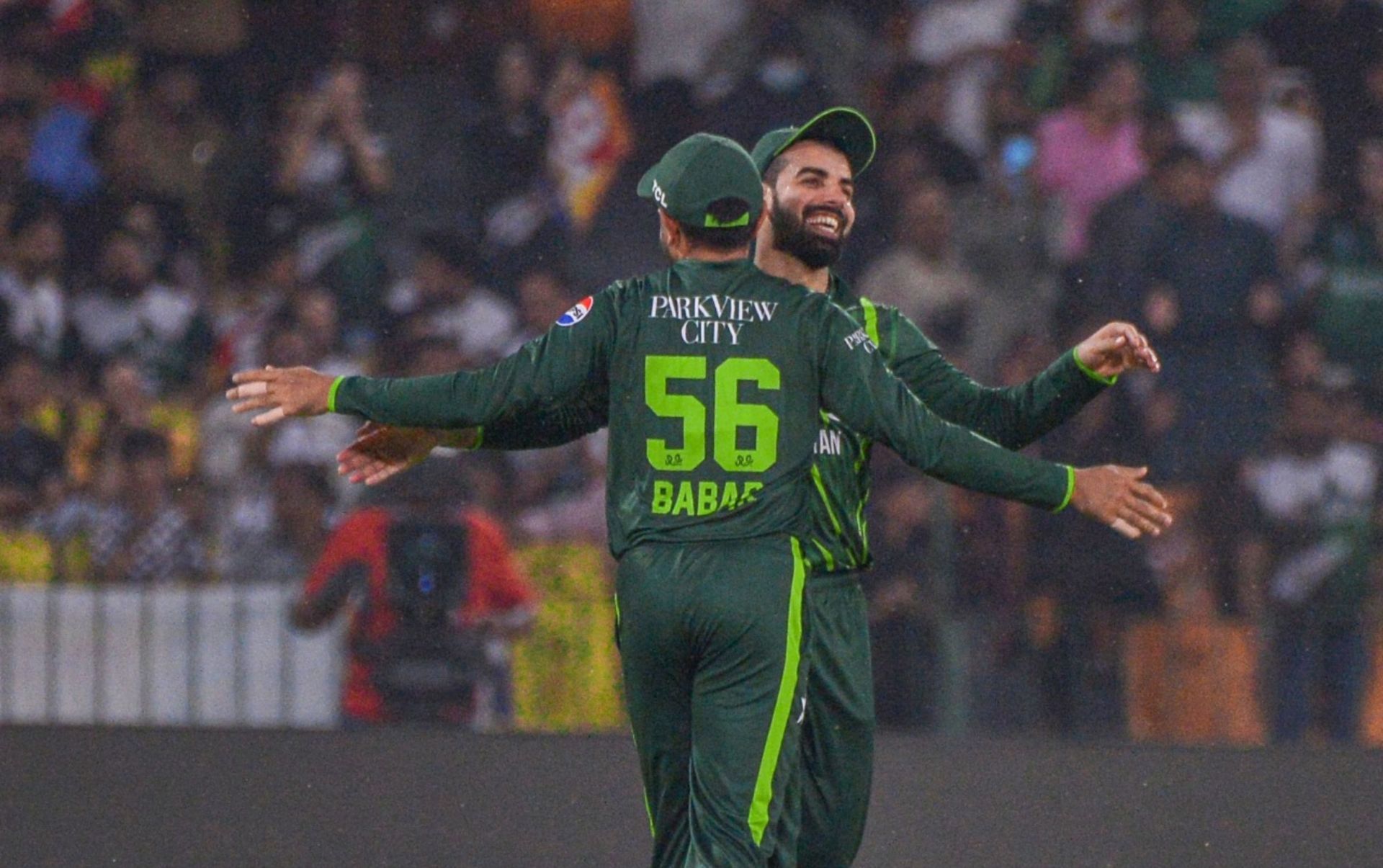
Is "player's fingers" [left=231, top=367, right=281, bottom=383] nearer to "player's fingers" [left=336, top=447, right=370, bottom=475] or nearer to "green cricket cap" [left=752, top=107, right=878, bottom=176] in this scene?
"player's fingers" [left=336, top=447, right=370, bottom=475]

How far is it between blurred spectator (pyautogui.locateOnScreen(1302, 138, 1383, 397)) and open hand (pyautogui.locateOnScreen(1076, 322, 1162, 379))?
317cm

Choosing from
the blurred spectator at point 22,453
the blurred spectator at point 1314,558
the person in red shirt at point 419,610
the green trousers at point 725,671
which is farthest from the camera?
the blurred spectator at point 22,453

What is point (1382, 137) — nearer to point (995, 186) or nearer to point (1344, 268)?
point (1344, 268)

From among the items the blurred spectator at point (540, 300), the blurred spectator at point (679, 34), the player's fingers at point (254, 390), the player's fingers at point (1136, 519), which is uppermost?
the blurred spectator at point (679, 34)

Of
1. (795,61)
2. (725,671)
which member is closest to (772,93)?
(795,61)

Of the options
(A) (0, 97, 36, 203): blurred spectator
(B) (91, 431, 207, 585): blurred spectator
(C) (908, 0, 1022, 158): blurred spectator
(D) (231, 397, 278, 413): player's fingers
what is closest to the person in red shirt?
(B) (91, 431, 207, 585): blurred spectator

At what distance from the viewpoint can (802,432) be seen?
3.67 m

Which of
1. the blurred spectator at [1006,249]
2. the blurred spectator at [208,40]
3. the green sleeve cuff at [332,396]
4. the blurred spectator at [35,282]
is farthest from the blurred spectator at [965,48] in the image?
the green sleeve cuff at [332,396]

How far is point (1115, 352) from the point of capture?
13.4ft

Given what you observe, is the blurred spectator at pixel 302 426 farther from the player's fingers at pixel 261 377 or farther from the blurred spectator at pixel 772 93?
the player's fingers at pixel 261 377

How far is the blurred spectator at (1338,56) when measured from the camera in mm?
7293

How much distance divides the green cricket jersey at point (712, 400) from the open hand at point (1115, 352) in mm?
427

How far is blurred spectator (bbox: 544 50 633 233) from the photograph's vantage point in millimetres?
7938

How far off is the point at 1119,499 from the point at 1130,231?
3805 millimetres
